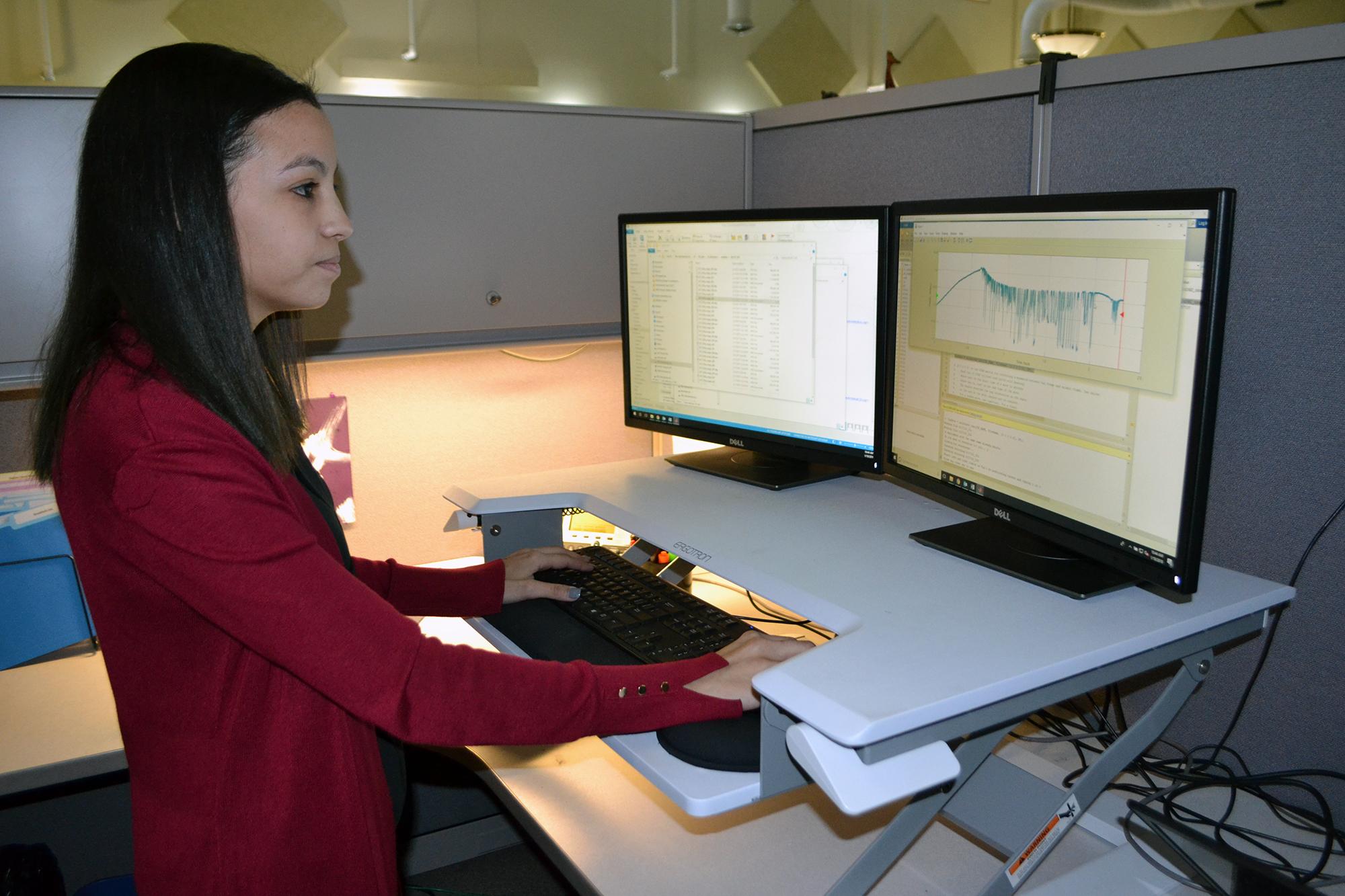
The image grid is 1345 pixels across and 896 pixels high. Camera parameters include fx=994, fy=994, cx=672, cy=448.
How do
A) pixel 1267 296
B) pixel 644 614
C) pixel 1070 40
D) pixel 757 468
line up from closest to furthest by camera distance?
pixel 1267 296 → pixel 644 614 → pixel 757 468 → pixel 1070 40

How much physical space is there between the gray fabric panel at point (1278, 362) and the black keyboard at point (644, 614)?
0.52 meters

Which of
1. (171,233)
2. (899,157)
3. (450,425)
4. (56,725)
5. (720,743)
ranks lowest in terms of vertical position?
(56,725)

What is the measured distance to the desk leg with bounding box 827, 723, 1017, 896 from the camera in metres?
0.82

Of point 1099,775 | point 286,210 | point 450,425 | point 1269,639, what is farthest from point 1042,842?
point 450,425

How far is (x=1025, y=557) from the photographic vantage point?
975mm

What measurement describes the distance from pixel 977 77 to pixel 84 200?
3.28ft

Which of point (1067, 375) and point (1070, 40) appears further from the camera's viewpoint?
point (1070, 40)

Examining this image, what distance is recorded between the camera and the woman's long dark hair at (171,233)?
0.80 meters

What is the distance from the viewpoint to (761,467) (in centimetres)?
135

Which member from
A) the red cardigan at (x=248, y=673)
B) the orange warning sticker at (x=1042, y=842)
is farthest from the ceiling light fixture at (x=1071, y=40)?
the red cardigan at (x=248, y=673)

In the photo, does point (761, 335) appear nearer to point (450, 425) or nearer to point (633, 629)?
point (633, 629)

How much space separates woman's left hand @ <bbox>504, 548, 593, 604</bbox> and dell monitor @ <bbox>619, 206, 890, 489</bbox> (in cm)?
24

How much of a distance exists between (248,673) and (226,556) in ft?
0.51

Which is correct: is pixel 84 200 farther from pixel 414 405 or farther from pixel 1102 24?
pixel 1102 24
